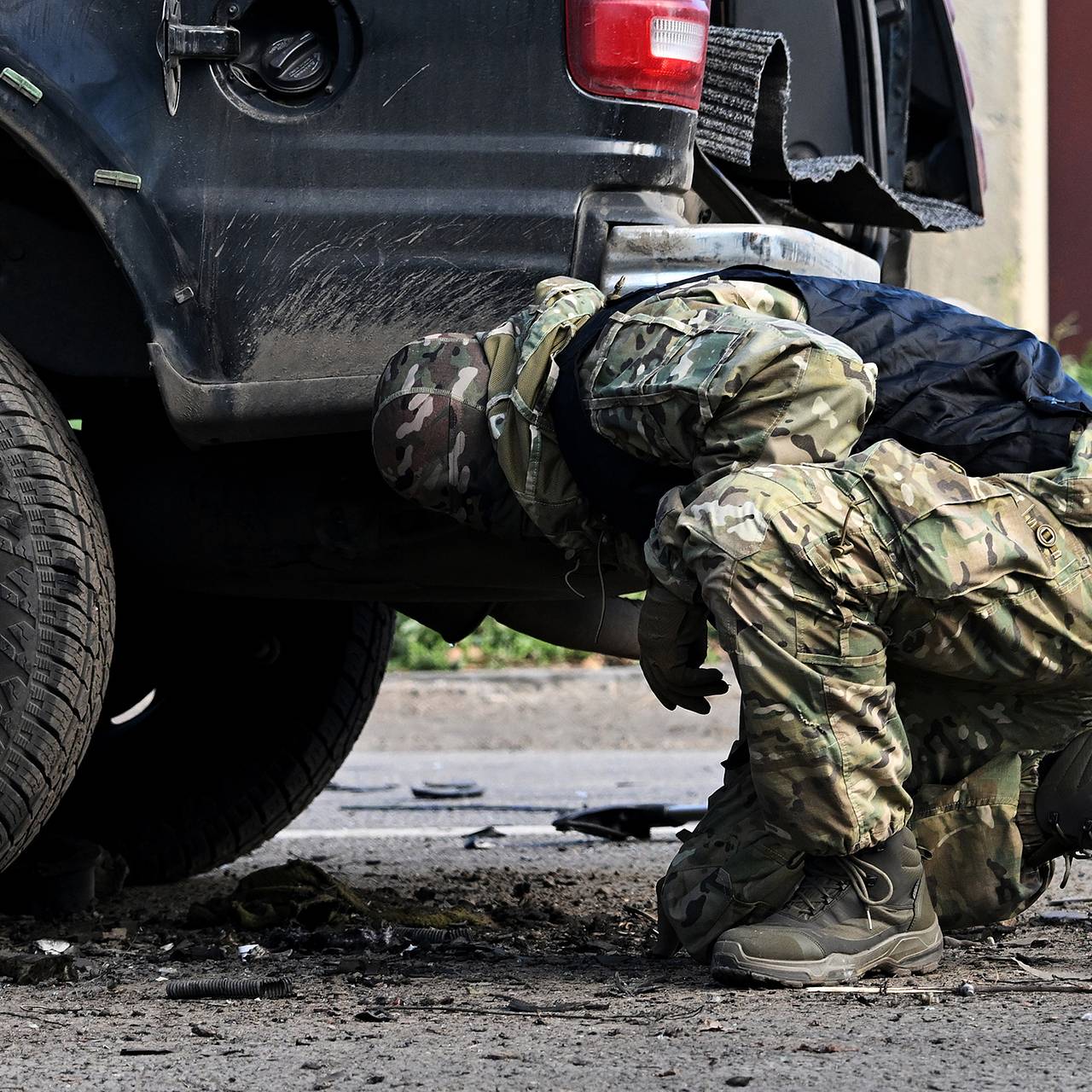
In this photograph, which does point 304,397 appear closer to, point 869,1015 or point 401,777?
point 869,1015

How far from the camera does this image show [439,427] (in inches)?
101

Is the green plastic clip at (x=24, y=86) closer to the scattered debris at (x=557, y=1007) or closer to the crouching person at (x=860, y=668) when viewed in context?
the crouching person at (x=860, y=668)

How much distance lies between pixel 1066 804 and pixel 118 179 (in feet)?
5.78

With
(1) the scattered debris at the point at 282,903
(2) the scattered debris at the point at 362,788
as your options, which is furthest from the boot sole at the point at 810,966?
(2) the scattered debris at the point at 362,788

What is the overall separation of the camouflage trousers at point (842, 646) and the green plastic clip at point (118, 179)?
1.02 metres

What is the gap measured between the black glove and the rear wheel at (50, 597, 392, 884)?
135 cm

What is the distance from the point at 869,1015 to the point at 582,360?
0.99m

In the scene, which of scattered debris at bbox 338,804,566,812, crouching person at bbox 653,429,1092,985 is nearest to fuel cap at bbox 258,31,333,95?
crouching person at bbox 653,429,1092,985

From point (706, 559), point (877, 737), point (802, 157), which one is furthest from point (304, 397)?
point (802, 157)

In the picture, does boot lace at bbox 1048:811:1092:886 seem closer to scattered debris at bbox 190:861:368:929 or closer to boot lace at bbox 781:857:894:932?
boot lace at bbox 781:857:894:932

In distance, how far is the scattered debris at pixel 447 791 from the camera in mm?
5555

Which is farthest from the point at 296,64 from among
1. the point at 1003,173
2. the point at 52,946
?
the point at 1003,173

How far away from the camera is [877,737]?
2.36 metres

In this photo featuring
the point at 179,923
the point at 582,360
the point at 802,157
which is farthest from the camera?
the point at 802,157
